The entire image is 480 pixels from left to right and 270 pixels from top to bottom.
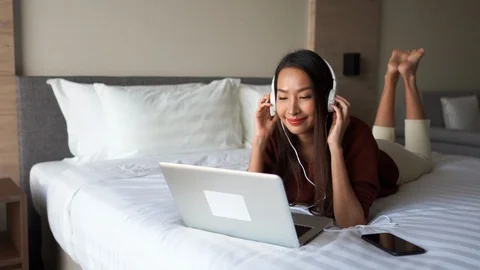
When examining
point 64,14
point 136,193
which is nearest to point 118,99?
point 64,14

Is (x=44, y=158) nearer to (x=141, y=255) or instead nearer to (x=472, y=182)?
(x=141, y=255)

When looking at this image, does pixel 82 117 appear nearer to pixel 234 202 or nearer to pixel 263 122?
pixel 263 122

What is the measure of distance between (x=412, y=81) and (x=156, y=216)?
155 cm

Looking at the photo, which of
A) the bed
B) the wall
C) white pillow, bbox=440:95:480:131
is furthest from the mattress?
white pillow, bbox=440:95:480:131

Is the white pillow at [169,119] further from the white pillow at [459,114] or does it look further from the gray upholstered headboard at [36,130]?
the white pillow at [459,114]

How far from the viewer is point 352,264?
3.72ft

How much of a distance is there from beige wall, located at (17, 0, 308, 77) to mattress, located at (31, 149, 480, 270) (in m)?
0.60

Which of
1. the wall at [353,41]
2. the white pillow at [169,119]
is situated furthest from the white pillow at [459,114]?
the white pillow at [169,119]

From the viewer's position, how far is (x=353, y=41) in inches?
148

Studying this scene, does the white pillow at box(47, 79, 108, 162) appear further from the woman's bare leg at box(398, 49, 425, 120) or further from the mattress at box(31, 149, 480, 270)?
the woman's bare leg at box(398, 49, 425, 120)

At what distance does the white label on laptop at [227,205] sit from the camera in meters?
1.25

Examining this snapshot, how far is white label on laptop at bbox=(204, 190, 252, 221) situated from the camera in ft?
4.11

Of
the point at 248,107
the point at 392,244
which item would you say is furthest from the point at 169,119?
the point at 392,244

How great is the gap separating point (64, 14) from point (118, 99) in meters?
0.52
